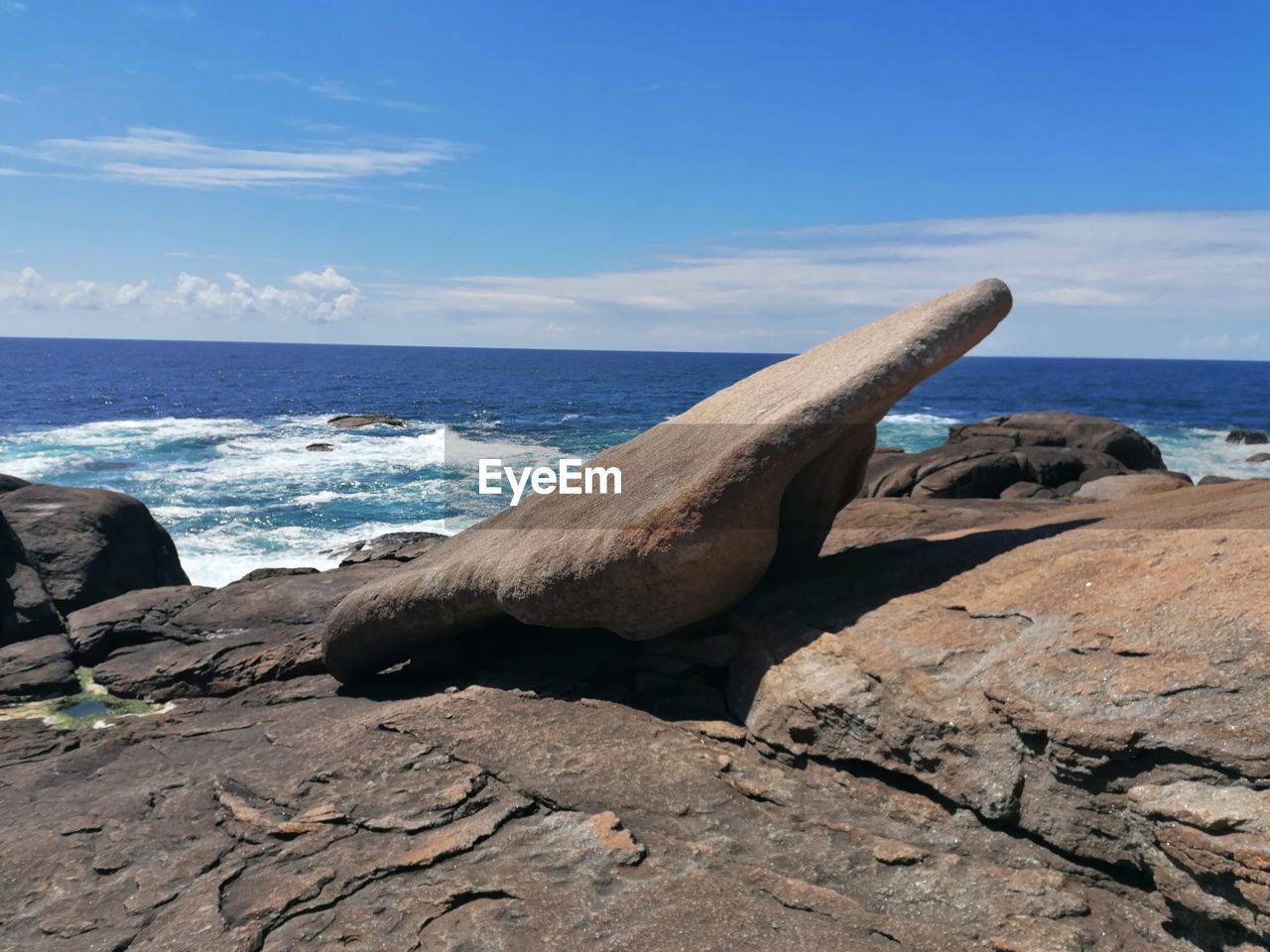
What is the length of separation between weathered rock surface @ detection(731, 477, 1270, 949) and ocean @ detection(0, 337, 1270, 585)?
13.1 meters

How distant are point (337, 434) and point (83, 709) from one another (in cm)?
3184

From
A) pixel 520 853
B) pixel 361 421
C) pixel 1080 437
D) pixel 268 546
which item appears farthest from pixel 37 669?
pixel 361 421

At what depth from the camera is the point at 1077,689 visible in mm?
3924

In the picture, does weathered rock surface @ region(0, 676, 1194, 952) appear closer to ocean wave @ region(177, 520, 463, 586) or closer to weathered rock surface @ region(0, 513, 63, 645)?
weathered rock surface @ region(0, 513, 63, 645)

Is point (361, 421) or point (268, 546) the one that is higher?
point (361, 421)

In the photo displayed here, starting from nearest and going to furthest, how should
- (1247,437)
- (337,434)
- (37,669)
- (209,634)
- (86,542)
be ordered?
(37,669)
(209,634)
(86,542)
(337,434)
(1247,437)

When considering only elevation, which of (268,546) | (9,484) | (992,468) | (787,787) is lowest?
(268,546)

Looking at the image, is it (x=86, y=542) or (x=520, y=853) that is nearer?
(x=520, y=853)

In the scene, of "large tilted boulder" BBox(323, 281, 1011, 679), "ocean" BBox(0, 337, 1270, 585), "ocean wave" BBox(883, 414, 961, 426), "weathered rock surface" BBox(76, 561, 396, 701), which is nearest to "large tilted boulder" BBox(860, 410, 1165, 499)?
"ocean" BBox(0, 337, 1270, 585)

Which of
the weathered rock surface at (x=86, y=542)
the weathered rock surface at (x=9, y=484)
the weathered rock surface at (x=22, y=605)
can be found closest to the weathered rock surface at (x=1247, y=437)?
the weathered rock surface at (x=86, y=542)

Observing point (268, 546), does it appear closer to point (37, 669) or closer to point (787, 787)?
point (37, 669)

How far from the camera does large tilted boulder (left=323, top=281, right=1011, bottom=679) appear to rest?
5133 mm

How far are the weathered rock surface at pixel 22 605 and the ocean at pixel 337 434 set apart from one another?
5.95 m

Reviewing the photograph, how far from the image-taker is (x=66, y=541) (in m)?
10.6
